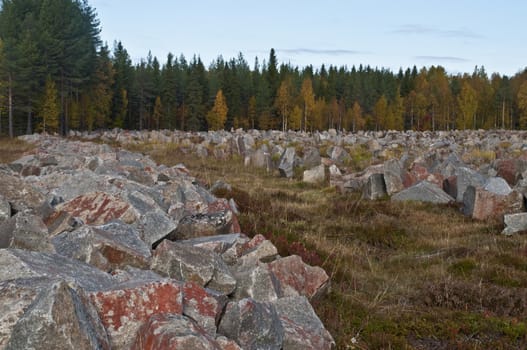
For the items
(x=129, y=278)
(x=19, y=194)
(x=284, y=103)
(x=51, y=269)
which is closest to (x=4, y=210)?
(x=19, y=194)

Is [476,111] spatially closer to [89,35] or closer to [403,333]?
[89,35]

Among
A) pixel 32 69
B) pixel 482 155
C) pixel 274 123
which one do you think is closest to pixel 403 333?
pixel 482 155

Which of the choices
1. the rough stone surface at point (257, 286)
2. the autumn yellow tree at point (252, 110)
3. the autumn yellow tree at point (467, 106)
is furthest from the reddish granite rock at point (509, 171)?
the autumn yellow tree at point (467, 106)

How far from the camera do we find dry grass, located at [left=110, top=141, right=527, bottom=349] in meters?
5.55

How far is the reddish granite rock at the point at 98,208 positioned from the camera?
22.1 feet

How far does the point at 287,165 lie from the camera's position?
1973cm

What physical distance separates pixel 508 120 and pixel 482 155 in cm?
8100

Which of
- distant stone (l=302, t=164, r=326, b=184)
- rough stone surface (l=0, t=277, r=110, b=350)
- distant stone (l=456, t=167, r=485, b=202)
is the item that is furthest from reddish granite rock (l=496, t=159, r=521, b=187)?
rough stone surface (l=0, t=277, r=110, b=350)

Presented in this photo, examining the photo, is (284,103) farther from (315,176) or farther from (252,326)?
(252,326)

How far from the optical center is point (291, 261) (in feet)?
19.9

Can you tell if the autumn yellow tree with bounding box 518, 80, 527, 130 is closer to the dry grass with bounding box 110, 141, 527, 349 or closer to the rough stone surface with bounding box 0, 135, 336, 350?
the dry grass with bounding box 110, 141, 527, 349

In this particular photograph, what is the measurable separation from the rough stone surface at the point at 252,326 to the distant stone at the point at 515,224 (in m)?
7.53

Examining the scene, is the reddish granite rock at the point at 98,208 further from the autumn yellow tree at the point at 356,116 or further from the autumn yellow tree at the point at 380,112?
the autumn yellow tree at the point at 380,112

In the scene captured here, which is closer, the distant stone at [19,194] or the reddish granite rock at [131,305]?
the reddish granite rock at [131,305]
